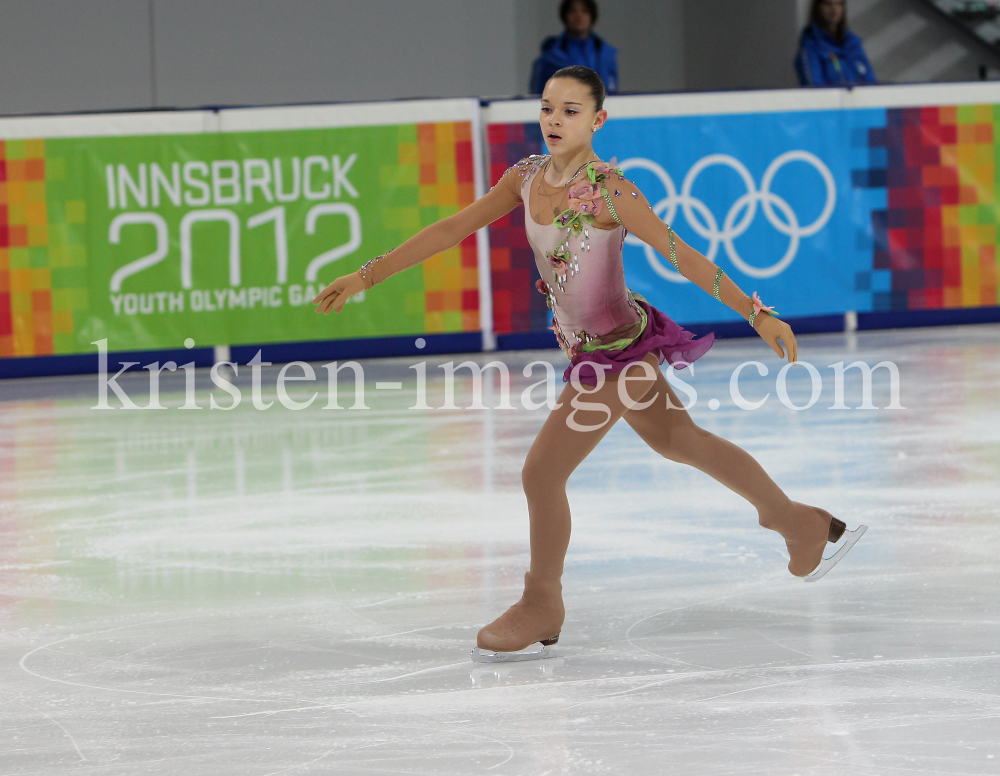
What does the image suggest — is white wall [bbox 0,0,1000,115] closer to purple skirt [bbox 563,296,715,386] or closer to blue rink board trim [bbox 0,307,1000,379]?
blue rink board trim [bbox 0,307,1000,379]

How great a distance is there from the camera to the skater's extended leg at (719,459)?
3018 mm

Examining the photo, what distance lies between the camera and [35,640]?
10.2ft

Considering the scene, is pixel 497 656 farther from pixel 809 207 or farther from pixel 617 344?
pixel 809 207

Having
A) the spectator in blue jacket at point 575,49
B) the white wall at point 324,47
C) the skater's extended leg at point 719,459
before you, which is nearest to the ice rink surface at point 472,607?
the skater's extended leg at point 719,459

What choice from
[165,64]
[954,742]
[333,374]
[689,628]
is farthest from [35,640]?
[165,64]

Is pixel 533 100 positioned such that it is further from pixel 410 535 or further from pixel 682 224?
pixel 410 535

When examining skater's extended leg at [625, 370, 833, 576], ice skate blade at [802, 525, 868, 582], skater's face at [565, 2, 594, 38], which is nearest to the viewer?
skater's extended leg at [625, 370, 833, 576]

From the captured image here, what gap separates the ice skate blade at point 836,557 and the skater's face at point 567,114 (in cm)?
124

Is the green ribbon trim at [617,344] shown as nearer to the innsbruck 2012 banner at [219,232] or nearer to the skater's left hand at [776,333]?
the skater's left hand at [776,333]

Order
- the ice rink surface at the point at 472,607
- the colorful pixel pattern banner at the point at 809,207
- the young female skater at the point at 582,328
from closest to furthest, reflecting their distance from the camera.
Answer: the ice rink surface at the point at 472,607
the young female skater at the point at 582,328
the colorful pixel pattern banner at the point at 809,207

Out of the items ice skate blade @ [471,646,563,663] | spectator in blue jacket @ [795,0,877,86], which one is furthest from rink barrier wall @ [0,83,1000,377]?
ice skate blade @ [471,646,563,663]

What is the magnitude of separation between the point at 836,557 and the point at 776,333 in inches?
38.2

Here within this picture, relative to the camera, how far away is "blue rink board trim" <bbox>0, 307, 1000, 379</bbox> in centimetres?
854

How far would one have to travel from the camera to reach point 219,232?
335 inches
